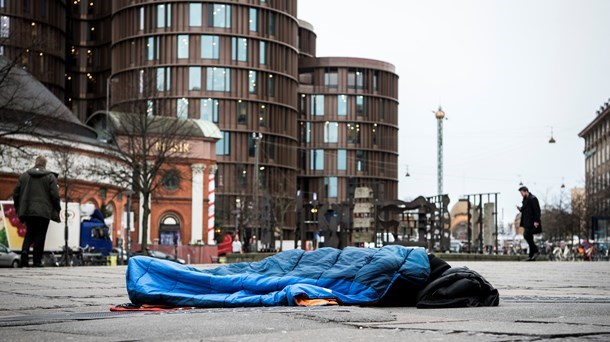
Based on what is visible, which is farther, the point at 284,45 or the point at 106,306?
the point at 284,45

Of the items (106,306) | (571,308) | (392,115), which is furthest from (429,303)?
(392,115)

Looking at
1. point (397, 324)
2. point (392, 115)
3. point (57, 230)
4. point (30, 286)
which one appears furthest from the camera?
point (392, 115)

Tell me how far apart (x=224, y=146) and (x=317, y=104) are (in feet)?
71.8

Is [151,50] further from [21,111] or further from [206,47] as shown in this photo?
[21,111]

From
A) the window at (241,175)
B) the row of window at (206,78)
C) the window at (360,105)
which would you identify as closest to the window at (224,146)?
the window at (241,175)

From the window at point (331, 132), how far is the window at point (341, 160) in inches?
61.1

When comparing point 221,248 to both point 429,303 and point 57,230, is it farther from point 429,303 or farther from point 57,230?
point 429,303

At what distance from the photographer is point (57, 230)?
4538 centimetres

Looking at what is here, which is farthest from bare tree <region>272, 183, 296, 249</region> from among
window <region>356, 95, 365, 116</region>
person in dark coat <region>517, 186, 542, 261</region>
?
person in dark coat <region>517, 186, 542, 261</region>

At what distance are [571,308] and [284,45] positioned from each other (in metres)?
95.9

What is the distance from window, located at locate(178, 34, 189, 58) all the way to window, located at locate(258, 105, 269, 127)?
9.10 metres

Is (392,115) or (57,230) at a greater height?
(392,115)

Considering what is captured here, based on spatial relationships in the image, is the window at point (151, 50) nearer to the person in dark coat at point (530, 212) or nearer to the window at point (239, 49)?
the window at point (239, 49)

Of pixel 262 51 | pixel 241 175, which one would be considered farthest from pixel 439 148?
pixel 241 175
